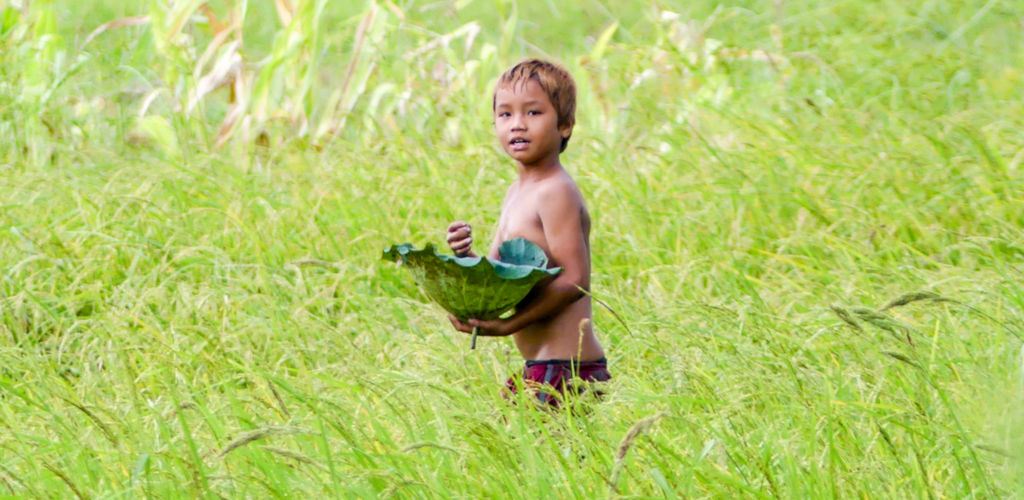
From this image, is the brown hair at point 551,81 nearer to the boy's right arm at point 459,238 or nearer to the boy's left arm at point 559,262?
the boy's left arm at point 559,262

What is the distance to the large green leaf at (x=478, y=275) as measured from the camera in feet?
7.45

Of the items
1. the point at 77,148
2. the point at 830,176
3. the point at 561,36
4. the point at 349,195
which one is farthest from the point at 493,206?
the point at 561,36

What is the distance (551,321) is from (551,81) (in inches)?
17.4

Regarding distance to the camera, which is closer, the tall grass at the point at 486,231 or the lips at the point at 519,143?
the tall grass at the point at 486,231

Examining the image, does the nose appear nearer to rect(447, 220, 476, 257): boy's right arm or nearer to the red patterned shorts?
rect(447, 220, 476, 257): boy's right arm

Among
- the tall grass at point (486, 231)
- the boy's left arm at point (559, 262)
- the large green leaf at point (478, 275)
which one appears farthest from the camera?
the boy's left arm at point (559, 262)

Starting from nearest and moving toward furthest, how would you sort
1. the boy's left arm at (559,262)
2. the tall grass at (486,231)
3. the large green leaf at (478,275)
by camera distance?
the tall grass at (486,231) < the large green leaf at (478,275) < the boy's left arm at (559,262)

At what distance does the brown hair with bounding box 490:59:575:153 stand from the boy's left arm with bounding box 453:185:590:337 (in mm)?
159

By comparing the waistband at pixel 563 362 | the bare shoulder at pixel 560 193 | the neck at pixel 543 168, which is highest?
the neck at pixel 543 168

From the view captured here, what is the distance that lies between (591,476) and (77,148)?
10.4 ft

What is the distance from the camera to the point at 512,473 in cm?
201

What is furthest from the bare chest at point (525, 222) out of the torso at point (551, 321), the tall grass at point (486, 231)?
the tall grass at point (486, 231)

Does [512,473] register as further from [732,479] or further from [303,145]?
[303,145]

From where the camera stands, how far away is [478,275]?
2.28 m
